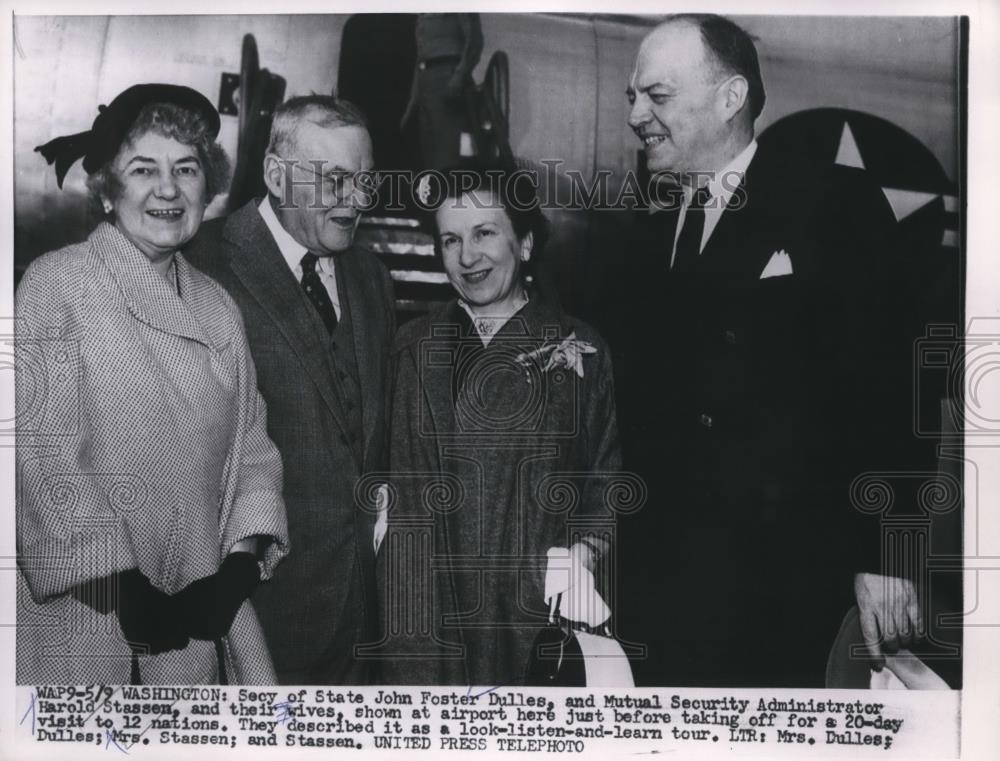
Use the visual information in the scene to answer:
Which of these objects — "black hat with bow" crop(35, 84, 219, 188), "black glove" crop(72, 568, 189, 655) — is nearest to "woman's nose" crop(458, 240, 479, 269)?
"black hat with bow" crop(35, 84, 219, 188)

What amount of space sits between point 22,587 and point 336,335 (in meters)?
1.15

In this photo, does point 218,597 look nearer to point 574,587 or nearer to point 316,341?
point 316,341

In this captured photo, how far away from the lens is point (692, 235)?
10.1ft

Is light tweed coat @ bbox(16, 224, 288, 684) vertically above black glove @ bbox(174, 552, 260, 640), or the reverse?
light tweed coat @ bbox(16, 224, 288, 684)

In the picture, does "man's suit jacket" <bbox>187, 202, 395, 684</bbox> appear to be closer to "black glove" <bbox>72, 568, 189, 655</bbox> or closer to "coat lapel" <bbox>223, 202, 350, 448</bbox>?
"coat lapel" <bbox>223, 202, 350, 448</bbox>

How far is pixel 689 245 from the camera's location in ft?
10.1

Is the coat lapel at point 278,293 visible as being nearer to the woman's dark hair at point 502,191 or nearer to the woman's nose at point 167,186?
the woman's nose at point 167,186

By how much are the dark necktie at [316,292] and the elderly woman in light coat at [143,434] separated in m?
0.23

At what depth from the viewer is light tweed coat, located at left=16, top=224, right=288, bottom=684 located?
10.0 ft

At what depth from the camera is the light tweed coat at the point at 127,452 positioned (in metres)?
3.06

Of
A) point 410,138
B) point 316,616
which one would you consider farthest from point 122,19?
point 316,616

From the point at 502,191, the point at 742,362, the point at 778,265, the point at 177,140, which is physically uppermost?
the point at 177,140

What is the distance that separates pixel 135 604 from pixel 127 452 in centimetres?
43

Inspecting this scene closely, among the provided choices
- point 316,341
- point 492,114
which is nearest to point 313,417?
point 316,341
